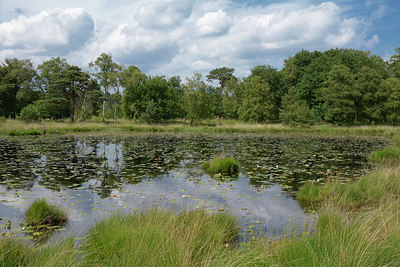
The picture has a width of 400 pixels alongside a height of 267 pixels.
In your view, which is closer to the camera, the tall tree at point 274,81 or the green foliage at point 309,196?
the green foliage at point 309,196

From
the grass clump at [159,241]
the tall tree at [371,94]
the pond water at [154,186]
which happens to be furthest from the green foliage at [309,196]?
the tall tree at [371,94]

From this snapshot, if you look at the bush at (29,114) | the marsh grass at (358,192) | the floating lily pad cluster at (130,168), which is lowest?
the floating lily pad cluster at (130,168)

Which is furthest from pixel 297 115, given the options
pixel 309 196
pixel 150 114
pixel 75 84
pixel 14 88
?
pixel 14 88

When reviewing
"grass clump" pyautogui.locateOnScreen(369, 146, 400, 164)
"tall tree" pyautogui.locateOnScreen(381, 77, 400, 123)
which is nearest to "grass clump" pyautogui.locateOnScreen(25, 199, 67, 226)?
"grass clump" pyautogui.locateOnScreen(369, 146, 400, 164)

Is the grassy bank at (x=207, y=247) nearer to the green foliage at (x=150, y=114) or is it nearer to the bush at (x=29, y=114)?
the bush at (x=29, y=114)

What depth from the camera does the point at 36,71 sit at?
68812 millimetres

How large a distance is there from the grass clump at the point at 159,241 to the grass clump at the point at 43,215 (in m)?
1.90

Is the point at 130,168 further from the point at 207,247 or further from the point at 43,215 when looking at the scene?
the point at 207,247

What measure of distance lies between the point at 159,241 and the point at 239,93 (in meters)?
64.6

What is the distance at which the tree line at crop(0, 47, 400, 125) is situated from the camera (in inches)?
1983

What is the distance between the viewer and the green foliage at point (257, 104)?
54.3 meters

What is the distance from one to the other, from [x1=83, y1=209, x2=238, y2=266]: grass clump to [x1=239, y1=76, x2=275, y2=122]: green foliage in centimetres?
5007

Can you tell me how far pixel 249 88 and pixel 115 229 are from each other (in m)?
54.2

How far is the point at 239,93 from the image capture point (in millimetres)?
66875
